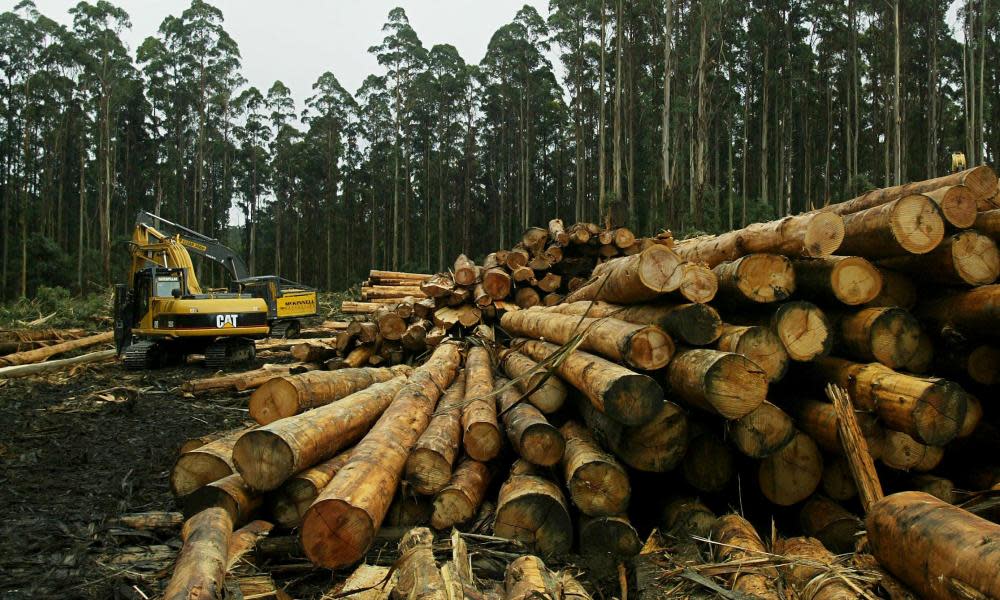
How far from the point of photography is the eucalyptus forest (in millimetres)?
32375

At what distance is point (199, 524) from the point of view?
11.5ft

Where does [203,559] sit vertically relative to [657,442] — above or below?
below

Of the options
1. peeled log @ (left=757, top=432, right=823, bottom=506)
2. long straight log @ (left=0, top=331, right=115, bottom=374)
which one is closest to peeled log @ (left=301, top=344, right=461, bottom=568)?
peeled log @ (left=757, top=432, right=823, bottom=506)

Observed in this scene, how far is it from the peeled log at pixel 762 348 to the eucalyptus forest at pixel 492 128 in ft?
67.2

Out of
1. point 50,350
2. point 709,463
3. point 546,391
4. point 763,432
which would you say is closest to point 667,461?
point 709,463

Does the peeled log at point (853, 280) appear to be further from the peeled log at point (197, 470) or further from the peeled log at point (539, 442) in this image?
the peeled log at point (197, 470)

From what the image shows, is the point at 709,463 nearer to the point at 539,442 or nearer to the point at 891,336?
the point at 539,442

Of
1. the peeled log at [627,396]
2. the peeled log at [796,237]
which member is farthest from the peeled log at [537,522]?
the peeled log at [796,237]

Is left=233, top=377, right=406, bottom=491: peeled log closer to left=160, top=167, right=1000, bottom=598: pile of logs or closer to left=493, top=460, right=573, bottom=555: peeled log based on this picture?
Result: left=160, top=167, right=1000, bottom=598: pile of logs

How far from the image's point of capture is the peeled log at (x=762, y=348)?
12.6 feet

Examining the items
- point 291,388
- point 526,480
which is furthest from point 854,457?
point 291,388

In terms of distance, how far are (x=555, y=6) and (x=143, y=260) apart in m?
29.5

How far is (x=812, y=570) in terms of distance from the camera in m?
3.17

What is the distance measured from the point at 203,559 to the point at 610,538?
7.43ft
